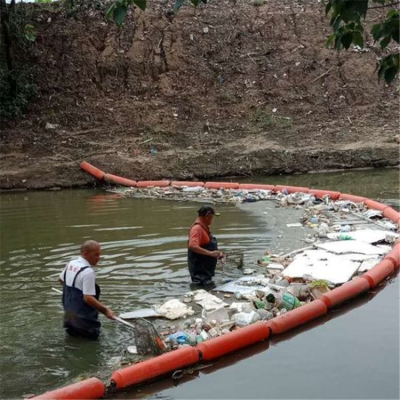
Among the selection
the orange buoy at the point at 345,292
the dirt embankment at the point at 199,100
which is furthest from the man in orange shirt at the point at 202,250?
the dirt embankment at the point at 199,100

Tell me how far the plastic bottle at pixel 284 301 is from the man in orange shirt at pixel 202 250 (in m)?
0.98

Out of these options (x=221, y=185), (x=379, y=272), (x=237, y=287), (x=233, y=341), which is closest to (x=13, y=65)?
(x=221, y=185)

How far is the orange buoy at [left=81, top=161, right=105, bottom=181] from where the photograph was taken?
16.8 metres

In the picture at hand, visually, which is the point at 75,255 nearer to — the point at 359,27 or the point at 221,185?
the point at 221,185

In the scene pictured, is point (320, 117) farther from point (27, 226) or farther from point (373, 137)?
point (27, 226)

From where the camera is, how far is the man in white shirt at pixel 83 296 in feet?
19.2

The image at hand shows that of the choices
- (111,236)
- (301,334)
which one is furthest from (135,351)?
(111,236)

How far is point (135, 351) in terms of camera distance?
591 centimetres

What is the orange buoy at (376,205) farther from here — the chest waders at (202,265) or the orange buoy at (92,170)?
the orange buoy at (92,170)

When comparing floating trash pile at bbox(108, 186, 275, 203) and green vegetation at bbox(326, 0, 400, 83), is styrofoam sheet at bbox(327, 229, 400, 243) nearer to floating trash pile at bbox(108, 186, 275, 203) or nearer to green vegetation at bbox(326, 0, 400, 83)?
floating trash pile at bbox(108, 186, 275, 203)

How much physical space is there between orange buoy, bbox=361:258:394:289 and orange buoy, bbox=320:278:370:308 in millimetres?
108

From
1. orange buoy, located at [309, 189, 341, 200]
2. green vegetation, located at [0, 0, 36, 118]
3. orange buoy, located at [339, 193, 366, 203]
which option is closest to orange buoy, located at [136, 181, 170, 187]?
orange buoy, located at [309, 189, 341, 200]

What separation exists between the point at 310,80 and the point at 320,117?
84.7 inches

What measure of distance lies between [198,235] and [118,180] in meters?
9.06
